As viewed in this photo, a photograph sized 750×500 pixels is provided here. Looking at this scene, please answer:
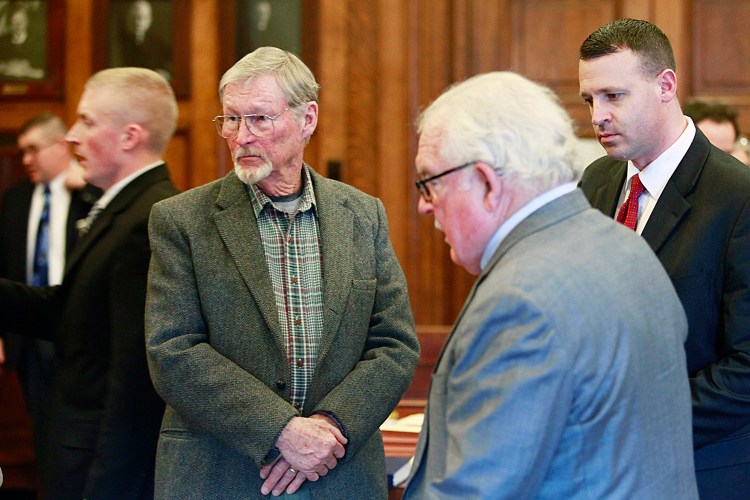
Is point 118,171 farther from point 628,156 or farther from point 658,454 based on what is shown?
point 658,454

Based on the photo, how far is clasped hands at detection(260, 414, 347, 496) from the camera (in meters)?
2.29

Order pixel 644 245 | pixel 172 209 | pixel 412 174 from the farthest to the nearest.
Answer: pixel 412 174 → pixel 172 209 → pixel 644 245

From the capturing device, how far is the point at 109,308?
287 centimetres

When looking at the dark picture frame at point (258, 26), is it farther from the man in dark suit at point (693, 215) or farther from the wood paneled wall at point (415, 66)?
the man in dark suit at point (693, 215)

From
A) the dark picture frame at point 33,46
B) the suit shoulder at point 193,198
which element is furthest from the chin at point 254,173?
the dark picture frame at point 33,46

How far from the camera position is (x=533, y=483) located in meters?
1.59

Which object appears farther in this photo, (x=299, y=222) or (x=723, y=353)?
(x=299, y=222)

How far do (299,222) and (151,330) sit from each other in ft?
1.52

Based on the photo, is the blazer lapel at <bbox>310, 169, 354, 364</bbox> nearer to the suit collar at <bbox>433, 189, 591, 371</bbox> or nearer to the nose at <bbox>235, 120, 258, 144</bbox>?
the nose at <bbox>235, 120, 258, 144</bbox>

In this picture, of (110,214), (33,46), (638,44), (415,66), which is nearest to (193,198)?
(110,214)

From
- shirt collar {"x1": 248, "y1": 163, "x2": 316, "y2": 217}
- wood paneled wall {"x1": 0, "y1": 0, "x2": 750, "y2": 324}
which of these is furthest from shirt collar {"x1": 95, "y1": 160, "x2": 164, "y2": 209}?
wood paneled wall {"x1": 0, "y1": 0, "x2": 750, "y2": 324}

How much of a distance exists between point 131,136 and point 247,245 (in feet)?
2.69

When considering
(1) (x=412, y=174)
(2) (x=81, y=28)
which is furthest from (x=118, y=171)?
(2) (x=81, y=28)

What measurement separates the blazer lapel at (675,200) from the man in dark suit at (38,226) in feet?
9.78
